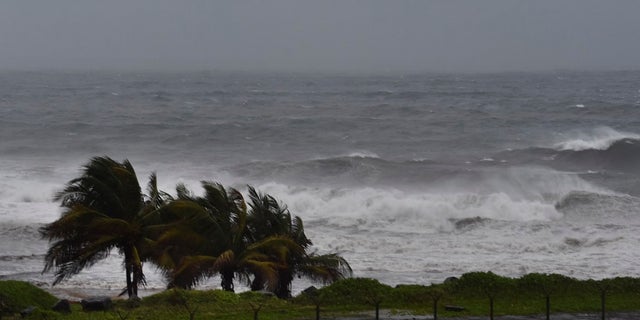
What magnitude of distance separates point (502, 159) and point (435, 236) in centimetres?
2285

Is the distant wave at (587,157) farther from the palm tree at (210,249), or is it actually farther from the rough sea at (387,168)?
the palm tree at (210,249)

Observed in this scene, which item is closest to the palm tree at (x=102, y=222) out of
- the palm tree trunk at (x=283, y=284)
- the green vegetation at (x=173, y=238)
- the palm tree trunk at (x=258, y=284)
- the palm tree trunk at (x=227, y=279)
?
the green vegetation at (x=173, y=238)

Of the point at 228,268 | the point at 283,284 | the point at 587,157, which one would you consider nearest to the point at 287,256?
the point at 283,284

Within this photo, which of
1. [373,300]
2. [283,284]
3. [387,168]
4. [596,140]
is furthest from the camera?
[596,140]

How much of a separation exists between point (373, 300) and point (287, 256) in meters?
3.17

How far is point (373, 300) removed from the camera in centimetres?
1838

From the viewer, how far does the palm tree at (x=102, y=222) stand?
20.2 metres

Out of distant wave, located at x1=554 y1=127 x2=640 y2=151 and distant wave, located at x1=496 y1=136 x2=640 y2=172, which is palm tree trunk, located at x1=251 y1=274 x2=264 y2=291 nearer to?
distant wave, located at x1=496 y1=136 x2=640 y2=172

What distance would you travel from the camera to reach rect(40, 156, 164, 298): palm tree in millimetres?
20203

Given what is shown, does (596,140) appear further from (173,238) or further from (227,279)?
(173,238)

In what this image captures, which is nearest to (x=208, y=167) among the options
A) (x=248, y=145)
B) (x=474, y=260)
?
(x=248, y=145)

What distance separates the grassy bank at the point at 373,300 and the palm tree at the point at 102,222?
1.66m

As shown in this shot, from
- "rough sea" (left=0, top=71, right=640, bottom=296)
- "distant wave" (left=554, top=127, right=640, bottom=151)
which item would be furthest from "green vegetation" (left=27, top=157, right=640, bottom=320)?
"distant wave" (left=554, top=127, right=640, bottom=151)

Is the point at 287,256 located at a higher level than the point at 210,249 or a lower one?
lower
